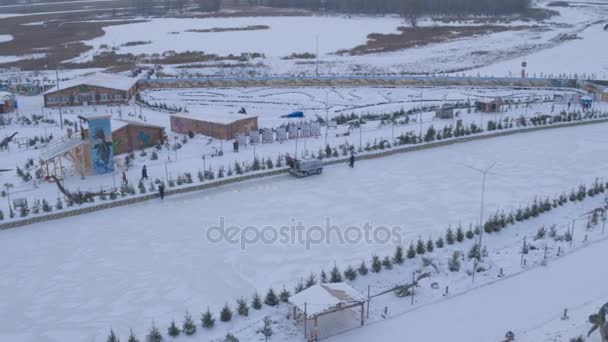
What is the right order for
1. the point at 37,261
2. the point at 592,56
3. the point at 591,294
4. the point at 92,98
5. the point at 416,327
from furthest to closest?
the point at 592,56, the point at 92,98, the point at 37,261, the point at 591,294, the point at 416,327

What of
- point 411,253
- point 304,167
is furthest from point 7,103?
point 411,253

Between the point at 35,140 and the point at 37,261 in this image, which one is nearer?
the point at 37,261

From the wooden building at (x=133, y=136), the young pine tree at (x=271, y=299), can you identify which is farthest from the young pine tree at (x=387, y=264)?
the wooden building at (x=133, y=136)

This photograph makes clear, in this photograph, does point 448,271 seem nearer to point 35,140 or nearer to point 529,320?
point 529,320

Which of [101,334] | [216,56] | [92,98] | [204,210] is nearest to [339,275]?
[101,334]

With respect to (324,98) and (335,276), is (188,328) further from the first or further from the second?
(324,98)

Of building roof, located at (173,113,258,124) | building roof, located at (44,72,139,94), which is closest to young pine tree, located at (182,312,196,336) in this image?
building roof, located at (173,113,258,124)

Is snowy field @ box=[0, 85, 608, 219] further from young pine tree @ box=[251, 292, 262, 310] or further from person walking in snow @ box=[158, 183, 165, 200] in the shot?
young pine tree @ box=[251, 292, 262, 310]

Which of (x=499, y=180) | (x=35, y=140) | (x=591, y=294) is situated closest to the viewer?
(x=591, y=294)
